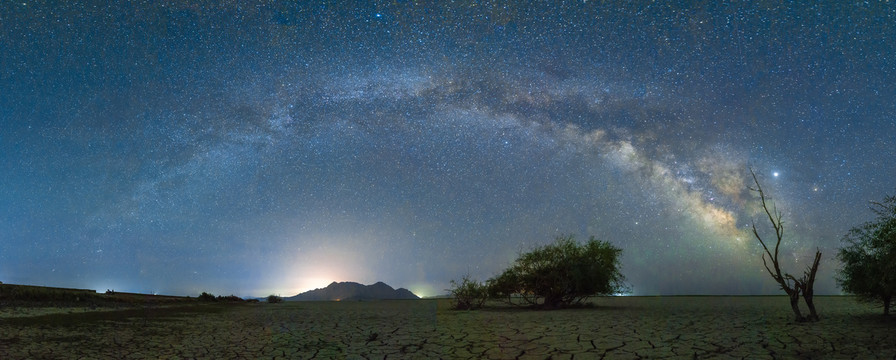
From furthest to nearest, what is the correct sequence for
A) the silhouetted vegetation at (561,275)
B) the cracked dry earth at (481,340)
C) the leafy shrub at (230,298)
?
the leafy shrub at (230,298) → the silhouetted vegetation at (561,275) → the cracked dry earth at (481,340)

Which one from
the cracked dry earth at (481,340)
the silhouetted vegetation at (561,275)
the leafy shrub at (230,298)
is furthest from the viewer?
the leafy shrub at (230,298)

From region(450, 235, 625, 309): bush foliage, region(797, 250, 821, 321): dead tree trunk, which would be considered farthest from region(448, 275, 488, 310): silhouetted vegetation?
region(797, 250, 821, 321): dead tree trunk

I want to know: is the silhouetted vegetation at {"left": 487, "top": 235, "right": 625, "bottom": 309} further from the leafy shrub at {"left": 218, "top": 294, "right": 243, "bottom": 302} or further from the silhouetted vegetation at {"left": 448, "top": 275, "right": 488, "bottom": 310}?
the leafy shrub at {"left": 218, "top": 294, "right": 243, "bottom": 302}

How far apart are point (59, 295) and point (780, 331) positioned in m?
35.9

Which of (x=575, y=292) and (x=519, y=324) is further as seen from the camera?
(x=575, y=292)

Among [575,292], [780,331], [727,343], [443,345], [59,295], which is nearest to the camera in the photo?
[727,343]

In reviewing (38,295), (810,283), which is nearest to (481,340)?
(810,283)

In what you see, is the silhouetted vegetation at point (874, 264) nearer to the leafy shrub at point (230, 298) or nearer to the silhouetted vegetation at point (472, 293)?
the silhouetted vegetation at point (472, 293)

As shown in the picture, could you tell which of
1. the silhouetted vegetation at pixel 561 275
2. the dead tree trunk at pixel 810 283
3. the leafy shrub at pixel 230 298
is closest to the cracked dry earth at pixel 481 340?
the dead tree trunk at pixel 810 283

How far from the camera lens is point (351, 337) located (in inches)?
504

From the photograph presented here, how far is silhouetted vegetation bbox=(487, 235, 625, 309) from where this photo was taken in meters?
23.3

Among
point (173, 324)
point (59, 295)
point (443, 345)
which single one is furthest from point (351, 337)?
point (59, 295)

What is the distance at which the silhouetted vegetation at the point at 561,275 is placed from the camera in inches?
917

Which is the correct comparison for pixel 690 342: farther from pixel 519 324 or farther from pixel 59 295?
pixel 59 295
